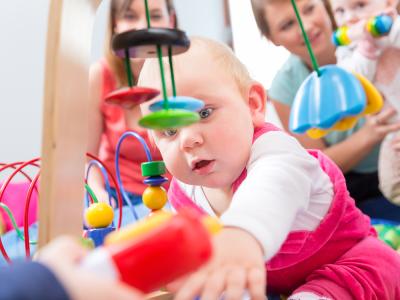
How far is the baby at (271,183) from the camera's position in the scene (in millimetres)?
433

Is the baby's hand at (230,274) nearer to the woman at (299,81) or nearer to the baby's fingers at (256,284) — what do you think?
the baby's fingers at (256,284)

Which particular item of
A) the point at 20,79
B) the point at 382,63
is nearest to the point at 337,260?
the point at 382,63

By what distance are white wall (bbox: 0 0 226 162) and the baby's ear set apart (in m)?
1.17

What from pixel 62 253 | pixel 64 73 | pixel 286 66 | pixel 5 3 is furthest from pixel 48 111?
pixel 5 3

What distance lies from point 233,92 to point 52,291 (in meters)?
0.41

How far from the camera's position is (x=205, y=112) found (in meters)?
0.53

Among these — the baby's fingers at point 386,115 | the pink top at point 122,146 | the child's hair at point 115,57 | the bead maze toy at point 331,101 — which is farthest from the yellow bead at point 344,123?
the child's hair at point 115,57

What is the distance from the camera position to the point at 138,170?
1369 millimetres

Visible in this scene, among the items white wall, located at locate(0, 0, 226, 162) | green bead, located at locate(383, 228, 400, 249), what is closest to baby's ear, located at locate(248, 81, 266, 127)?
green bead, located at locate(383, 228, 400, 249)

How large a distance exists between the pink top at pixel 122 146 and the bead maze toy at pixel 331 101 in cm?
96

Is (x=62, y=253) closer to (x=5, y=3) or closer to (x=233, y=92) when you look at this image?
(x=233, y=92)

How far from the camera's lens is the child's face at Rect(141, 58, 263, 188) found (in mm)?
521

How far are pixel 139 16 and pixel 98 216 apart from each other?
826 mm

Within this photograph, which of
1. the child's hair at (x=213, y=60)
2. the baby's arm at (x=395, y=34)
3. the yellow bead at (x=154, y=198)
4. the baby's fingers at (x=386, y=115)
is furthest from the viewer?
the baby's fingers at (x=386, y=115)
